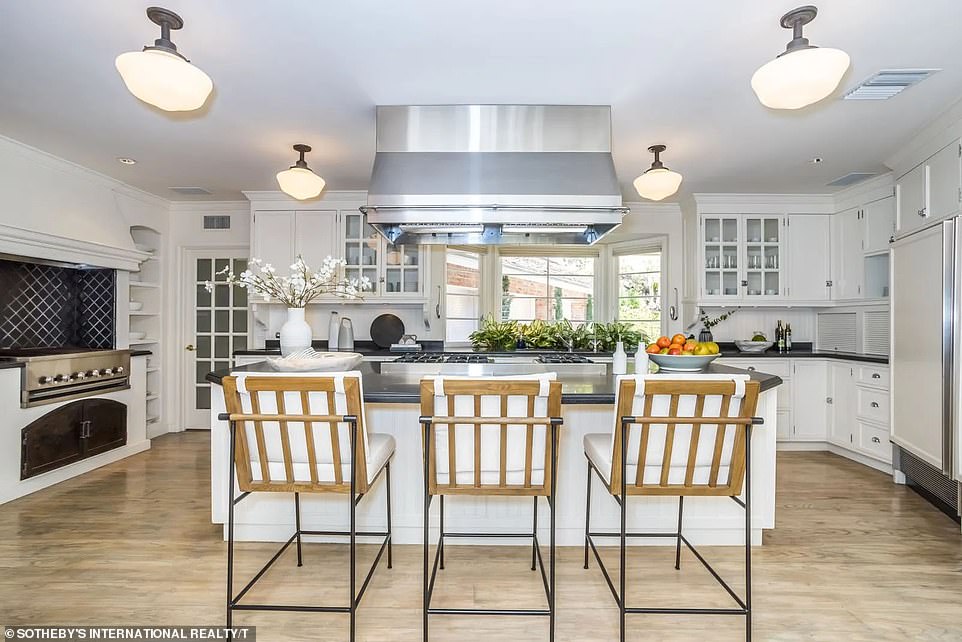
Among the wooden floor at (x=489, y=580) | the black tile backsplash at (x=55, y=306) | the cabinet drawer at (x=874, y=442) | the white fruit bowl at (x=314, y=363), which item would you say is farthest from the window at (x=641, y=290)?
the black tile backsplash at (x=55, y=306)

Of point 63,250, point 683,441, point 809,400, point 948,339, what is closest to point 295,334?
point 683,441

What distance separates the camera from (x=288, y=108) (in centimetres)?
294

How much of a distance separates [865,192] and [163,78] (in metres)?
5.19

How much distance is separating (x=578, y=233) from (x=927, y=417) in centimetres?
241

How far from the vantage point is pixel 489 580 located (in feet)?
7.46

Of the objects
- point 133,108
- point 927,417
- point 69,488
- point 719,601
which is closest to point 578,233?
point 719,601

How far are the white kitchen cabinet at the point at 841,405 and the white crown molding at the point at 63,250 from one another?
6.31m

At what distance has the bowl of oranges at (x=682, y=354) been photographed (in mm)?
2643

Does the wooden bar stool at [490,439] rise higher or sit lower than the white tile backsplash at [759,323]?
lower

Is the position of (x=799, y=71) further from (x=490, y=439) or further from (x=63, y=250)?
(x=63, y=250)

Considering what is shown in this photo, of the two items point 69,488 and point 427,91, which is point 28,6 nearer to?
point 427,91

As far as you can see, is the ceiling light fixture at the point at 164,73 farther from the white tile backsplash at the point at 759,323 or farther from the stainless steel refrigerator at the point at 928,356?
the white tile backsplash at the point at 759,323

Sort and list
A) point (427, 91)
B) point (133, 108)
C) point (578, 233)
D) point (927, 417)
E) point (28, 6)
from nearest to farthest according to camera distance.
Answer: point (28, 6)
point (427, 91)
point (133, 108)
point (927, 417)
point (578, 233)

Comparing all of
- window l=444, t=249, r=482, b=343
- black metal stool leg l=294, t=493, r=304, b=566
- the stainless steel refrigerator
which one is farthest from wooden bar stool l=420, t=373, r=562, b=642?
window l=444, t=249, r=482, b=343
